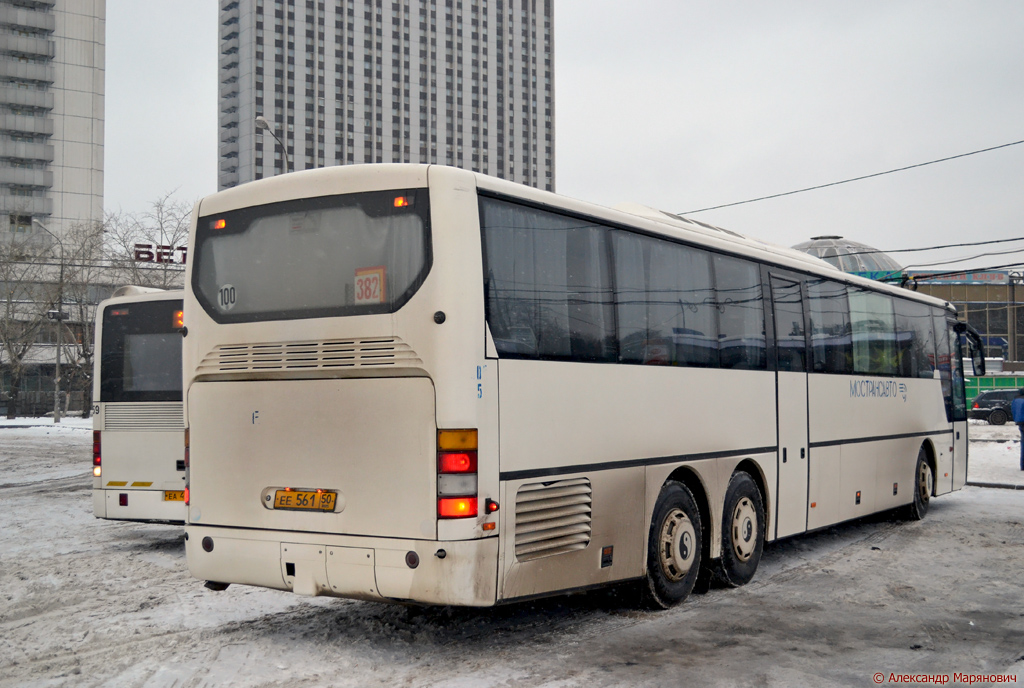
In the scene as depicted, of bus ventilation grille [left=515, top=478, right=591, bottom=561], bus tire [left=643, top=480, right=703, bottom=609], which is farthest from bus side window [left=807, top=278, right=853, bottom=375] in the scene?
bus ventilation grille [left=515, top=478, right=591, bottom=561]

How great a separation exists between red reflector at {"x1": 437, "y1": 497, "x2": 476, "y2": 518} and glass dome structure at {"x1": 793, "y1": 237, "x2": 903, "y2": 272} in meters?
53.3

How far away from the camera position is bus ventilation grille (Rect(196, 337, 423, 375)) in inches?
253

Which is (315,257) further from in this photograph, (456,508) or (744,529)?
(744,529)

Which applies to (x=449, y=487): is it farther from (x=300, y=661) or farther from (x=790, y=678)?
(x=790, y=678)

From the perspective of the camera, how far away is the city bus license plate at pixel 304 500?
6621mm

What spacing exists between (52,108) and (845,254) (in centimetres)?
7922

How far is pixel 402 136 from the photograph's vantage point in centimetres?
15588

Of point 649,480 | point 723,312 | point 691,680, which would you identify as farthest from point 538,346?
point 723,312

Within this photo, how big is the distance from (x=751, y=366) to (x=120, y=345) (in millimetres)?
7528

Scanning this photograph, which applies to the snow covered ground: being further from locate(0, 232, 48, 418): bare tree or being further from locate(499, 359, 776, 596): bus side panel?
locate(0, 232, 48, 418): bare tree

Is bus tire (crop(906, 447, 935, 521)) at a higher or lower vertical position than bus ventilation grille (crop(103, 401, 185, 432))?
lower

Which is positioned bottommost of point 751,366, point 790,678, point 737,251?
point 790,678

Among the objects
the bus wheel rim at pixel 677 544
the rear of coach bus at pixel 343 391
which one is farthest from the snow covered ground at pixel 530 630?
the rear of coach bus at pixel 343 391

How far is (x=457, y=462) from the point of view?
245 inches
